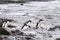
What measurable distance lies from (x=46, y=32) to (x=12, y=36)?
1357 millimetres

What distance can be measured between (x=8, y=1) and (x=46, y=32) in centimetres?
1721

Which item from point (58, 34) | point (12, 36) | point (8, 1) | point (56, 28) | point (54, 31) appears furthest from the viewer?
point (8, 1)

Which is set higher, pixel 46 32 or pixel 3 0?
pixel 46 32

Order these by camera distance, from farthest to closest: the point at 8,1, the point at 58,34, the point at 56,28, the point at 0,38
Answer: the point at 8,1 < the point at 56,28 < the point at 58,34 < the point at 0,38

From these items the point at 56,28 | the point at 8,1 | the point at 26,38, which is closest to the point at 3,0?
the point at 8,1

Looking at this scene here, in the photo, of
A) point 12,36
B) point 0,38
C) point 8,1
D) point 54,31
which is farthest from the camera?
point 8,1

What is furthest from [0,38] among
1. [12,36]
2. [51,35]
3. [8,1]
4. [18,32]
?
[8,1]

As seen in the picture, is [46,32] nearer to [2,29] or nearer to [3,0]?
[2,29]

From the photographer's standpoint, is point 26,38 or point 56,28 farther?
point 56,28

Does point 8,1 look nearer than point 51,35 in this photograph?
No

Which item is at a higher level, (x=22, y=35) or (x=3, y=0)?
(x=22, y=35)

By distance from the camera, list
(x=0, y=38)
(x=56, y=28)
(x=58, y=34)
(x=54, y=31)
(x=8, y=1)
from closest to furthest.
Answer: (x=0, y=38), (x=58, y=34), (x=54, y=31), (x=56, y=28), (x=8, y=1)

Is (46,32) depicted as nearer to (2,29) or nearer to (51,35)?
(51,35)

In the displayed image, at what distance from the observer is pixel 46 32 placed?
6.88 metres
